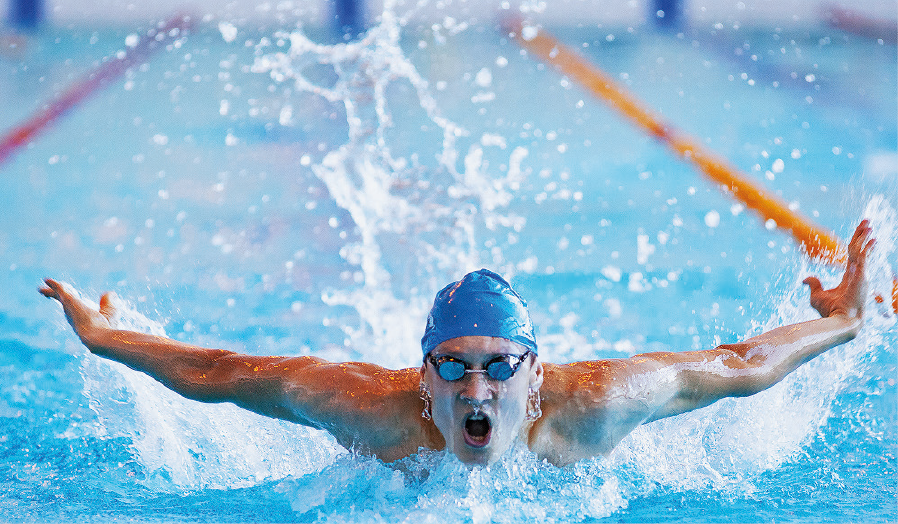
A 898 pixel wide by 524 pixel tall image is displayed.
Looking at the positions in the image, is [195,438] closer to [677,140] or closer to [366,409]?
[366,409]

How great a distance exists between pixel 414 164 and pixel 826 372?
8.67 feet

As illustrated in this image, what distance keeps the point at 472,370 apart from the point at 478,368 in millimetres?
14

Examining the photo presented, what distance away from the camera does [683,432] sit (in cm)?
236

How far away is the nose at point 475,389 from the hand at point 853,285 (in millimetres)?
1091

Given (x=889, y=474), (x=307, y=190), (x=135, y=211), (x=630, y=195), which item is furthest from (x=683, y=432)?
(x=135, y=211)

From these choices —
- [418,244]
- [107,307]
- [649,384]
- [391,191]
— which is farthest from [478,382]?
[391,191]

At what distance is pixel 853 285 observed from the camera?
224cm

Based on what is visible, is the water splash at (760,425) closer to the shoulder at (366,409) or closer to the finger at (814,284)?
the finger at (814,284)

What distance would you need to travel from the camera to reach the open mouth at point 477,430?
5.76 feet

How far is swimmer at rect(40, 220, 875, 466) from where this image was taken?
1.77 metres

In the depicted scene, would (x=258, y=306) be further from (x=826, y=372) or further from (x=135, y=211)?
(x=826, y=372)

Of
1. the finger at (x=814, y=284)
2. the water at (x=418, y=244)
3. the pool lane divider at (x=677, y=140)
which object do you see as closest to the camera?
the water at (x=418, y=244)

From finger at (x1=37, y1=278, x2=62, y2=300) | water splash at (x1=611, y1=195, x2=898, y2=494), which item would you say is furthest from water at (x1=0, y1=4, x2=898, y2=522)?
finger at (x1=37, y1=278, x2=62, y2=300)

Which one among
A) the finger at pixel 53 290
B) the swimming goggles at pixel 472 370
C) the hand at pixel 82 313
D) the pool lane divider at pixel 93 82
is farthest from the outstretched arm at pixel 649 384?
the pool lane divider at pixel 93 82
